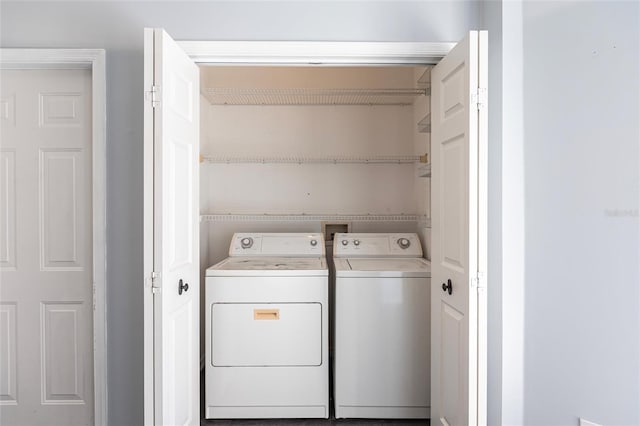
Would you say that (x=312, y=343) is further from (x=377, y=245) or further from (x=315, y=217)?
(x=315, y=217)

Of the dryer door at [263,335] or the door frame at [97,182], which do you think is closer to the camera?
the door frame at [97,182]

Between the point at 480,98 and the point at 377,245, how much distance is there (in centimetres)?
156

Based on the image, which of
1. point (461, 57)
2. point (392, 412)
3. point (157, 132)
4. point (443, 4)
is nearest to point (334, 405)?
point (392, 412)

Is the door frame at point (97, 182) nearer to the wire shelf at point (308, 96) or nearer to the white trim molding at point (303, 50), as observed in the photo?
the white trim molding at point (303, 50)

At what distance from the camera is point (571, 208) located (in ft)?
5.90

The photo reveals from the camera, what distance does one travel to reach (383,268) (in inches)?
94.7

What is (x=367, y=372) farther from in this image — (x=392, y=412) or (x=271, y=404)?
(x=271, y=404)

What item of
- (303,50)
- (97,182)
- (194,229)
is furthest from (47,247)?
(303,50)

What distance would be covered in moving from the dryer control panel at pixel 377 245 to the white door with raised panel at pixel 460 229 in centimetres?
90

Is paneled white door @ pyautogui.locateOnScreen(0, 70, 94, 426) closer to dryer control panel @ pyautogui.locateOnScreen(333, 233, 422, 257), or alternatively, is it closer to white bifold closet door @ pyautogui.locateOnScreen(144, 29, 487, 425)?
white bifold closet door @ pyautogui.locateOnScreen(144, 29, 487, 425)

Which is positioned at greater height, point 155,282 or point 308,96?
point 308,96

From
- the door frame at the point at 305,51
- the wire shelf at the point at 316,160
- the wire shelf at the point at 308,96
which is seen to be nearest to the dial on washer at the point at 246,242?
the wire shelf at the point at 316,160

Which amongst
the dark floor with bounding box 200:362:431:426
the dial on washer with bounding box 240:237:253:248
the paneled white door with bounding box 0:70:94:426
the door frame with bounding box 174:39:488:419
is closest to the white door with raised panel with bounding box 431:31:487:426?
the door frame with bounding box 174:39:488:419

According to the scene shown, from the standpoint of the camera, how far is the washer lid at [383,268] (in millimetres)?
2336
